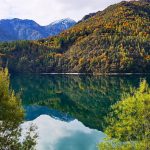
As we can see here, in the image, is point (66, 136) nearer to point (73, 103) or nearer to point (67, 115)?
point (67, 115)

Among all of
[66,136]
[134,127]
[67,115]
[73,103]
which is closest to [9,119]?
[134,127]

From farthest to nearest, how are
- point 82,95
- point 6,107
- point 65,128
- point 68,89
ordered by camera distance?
point 68,89, point 82,95, point 65,128, point 6,107

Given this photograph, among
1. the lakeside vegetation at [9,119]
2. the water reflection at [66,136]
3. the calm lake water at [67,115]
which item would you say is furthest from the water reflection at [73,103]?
the lakeside vegetation at [9,119]

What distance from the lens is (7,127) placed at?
33.9 m

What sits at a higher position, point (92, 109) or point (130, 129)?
point (130, 129)

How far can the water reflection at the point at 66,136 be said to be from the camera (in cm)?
7356

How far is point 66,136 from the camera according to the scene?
85.8m

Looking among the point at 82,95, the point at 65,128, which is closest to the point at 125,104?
the point at 65,128

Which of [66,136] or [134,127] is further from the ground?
[134,127]

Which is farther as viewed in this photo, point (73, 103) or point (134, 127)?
point (73, 103)

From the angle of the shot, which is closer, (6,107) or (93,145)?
(6,107)

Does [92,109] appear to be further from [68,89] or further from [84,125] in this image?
[68,89]

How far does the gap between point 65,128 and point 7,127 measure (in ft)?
215

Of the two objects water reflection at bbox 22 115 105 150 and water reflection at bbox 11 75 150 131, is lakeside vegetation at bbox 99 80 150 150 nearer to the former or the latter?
water reflection at bbox 22 115 105 150
